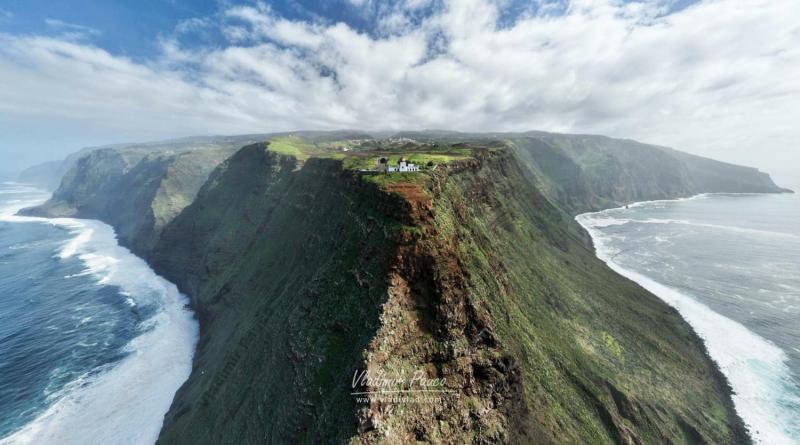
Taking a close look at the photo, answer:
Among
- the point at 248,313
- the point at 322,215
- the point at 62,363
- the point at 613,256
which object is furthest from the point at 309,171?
the point at 613,256

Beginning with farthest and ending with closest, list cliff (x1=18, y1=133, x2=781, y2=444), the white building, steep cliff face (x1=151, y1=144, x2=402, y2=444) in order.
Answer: the white building, steep cliff face (x1=151, y1=144, x2=402, y2=444), cliff (x1=18, y1=133, x2=781, y2=444)

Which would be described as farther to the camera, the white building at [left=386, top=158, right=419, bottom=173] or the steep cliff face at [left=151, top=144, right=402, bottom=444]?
the white building at [left=386, top=158, right=419, bottom=173]

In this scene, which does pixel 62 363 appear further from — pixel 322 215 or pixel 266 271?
pixel 322 215

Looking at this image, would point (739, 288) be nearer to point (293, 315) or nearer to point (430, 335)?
point (430, 335)

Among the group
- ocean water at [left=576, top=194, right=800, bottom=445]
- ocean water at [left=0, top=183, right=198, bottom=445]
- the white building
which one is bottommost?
ocean water at [left=0, top=183, right=198, bottom=445]

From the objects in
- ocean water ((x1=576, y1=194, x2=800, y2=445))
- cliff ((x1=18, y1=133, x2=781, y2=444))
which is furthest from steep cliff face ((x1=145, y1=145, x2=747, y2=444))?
ocean water ((x1=576, y1=194, x2=800, y2=445))

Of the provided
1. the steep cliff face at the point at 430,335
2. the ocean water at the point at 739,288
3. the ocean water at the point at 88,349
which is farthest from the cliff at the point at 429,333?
the ocean water at the point at 88,349

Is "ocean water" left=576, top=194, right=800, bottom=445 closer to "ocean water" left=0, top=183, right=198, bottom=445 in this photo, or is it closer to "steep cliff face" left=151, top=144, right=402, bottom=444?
"steep cliff face" left=151, top=144, right=402, bottom=444
